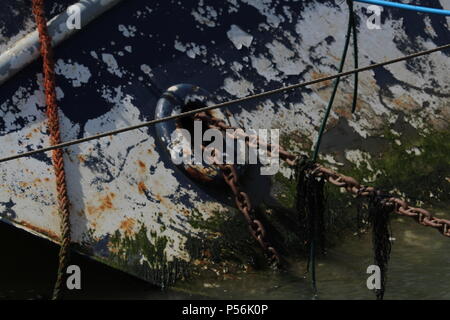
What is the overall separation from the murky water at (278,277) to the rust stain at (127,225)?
238 millimetres

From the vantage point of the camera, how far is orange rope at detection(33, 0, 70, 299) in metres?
3.75

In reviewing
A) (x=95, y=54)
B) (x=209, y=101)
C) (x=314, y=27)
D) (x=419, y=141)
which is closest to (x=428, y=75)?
(x=419, y=141)

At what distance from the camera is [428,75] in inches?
199

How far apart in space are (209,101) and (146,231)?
70 cm

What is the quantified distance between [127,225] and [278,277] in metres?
0.69

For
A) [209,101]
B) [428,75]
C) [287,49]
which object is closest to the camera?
[209,101]

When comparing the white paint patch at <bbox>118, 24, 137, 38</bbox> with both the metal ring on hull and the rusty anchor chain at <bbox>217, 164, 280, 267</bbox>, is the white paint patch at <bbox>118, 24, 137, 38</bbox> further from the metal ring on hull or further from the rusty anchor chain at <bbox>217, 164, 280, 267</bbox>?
the rusty anchor chain at <bbox>217, 164, 280, 267</bbox>

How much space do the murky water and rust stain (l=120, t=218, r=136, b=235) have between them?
238mm

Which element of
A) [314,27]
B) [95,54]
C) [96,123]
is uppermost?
[314,27]

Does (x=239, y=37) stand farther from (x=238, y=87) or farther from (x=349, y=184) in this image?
(x=349, y=184)

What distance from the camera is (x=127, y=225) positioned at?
3.90 m

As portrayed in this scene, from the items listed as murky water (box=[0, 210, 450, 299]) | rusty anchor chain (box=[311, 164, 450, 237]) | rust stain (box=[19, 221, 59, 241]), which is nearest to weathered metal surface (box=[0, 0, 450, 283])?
rust stain (box=[19, 221, 59, 241])

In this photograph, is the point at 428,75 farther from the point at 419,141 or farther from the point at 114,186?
the point at 114,186

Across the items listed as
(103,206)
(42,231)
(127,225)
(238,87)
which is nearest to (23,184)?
(42,231)
